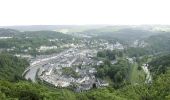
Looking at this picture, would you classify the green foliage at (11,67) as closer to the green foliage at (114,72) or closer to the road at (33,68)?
the road at (33,68)

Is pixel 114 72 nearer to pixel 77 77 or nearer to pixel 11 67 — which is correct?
pixel 77 77

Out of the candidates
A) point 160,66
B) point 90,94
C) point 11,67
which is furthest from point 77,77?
point 90,94

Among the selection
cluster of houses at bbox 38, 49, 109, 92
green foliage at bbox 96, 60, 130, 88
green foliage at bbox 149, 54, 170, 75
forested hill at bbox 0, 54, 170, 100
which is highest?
forested hill at bbox 0, 54, 170, 100

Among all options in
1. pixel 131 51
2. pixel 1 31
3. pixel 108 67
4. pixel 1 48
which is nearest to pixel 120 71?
pixel 108 67

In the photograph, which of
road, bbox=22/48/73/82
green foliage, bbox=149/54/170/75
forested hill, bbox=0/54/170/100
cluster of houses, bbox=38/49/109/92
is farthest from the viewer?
road, bbox=22/48/73/82

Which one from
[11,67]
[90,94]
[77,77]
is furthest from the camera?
[11,67]

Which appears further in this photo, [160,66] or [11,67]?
[11,67]

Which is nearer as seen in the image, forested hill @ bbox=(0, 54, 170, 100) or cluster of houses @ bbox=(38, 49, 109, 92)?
forested hill @ bbox=(0, 54, 170, 100)

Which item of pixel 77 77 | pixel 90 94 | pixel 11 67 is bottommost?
pixel 77 77

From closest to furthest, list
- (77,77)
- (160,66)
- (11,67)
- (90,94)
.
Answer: (90,94) < (160,66) < (77,77) < (11,67)

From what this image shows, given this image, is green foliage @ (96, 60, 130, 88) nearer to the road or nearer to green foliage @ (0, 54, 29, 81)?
the road

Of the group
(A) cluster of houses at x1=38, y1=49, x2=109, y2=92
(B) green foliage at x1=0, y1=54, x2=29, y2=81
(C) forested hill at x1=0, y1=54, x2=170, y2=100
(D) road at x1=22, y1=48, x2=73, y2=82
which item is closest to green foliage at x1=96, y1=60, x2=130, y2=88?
(A) cluster of houses at x1=38, y1=49, x2=109, y2=92

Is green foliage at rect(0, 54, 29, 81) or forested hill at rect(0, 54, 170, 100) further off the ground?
forested hill at rect(0, 54, 170, 100)
